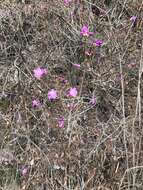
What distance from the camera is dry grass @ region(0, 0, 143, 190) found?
212 centimetres

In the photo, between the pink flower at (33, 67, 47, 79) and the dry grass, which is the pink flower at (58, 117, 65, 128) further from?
the pink flower at (33, 67, 47, 79)

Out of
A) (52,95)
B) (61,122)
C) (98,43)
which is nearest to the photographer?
(61,122)

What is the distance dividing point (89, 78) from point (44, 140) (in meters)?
0.44

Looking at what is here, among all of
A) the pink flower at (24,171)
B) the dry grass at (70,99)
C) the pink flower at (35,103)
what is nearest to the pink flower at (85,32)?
the dry grass at (70,99)

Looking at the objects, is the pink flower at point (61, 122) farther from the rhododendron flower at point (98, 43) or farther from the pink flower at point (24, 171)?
the rhododendron flower at point (98, 43)

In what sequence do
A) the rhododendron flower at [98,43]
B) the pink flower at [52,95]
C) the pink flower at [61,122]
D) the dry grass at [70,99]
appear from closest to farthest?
the dry grass at [70,99], the pink flower at [61,122], the pink flower at [52,95], the rhododendron flower at [98,43]

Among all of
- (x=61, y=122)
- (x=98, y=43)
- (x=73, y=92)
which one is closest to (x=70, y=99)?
(x=73, y=92)

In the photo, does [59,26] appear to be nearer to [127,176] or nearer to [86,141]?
[86,141]

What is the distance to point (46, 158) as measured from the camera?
215cm

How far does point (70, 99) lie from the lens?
2391 millimetres

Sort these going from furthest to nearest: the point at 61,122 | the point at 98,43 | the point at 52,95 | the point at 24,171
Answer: the point at 98,43 < the point at 52,95 < the point at 61,122 < the point at 24,171

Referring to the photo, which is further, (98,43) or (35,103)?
(98,43)

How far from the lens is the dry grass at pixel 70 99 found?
6.97 feet

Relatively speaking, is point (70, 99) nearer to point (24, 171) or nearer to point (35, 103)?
point (35, 103)
